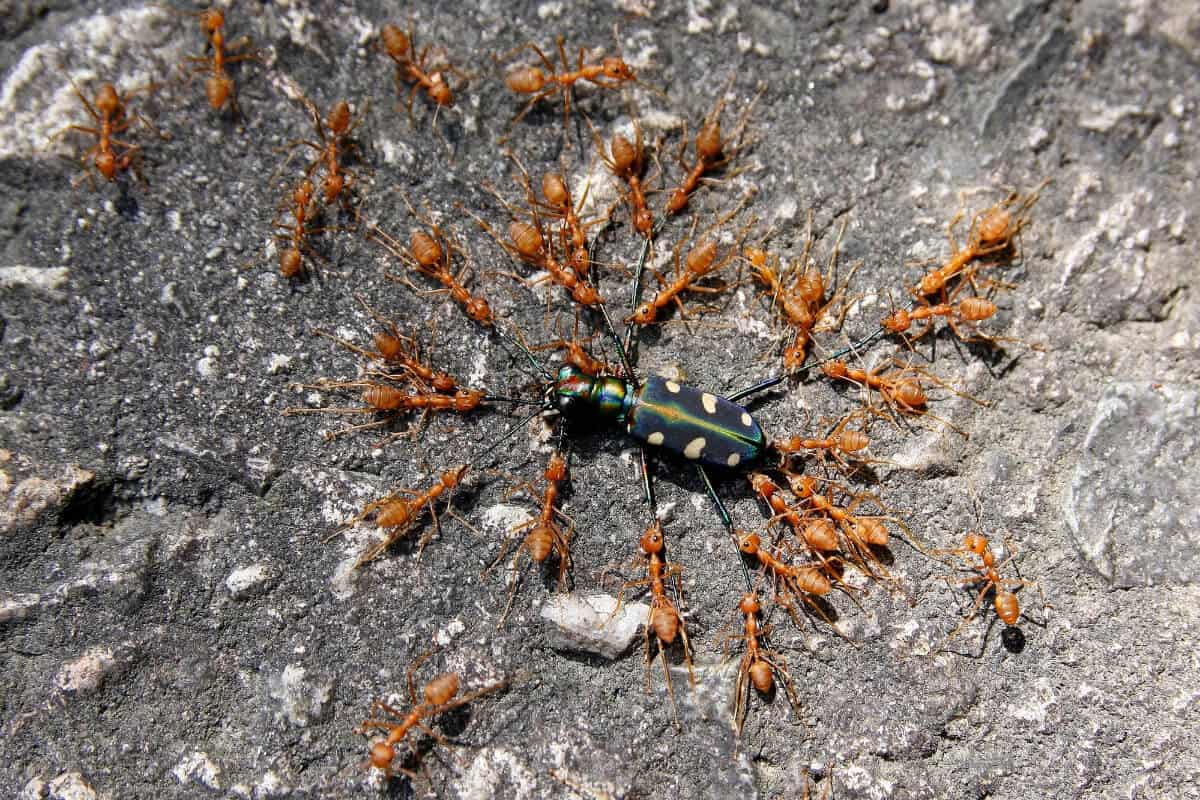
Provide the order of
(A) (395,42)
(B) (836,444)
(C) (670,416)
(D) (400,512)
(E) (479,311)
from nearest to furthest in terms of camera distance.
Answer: (D) (400,512)
(C) (670,416)
(B) (836,444)
(E) (479,311)
(A) (395,42)

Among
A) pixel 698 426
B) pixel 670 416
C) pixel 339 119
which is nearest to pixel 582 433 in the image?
pixel 670 416

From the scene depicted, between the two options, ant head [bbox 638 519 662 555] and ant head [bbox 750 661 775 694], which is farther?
ant head [bbox 638 519 662 555]

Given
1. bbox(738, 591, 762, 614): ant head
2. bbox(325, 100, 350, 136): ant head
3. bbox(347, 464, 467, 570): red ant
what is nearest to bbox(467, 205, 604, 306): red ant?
bbox(325, 100, 350, 136): ant head

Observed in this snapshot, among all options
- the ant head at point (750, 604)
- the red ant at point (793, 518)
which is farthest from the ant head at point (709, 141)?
the ant head at point (750, 604)

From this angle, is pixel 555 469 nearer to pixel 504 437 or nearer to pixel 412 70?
pixel 504 437

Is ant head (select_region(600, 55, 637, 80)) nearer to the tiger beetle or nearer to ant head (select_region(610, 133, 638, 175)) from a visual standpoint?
ant head (select_region(610, 133, 638, 175))

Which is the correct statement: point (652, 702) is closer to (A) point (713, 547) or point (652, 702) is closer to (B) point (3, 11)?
(A) point (713, 547)

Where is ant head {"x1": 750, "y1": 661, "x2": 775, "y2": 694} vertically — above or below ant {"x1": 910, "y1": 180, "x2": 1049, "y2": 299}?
below
